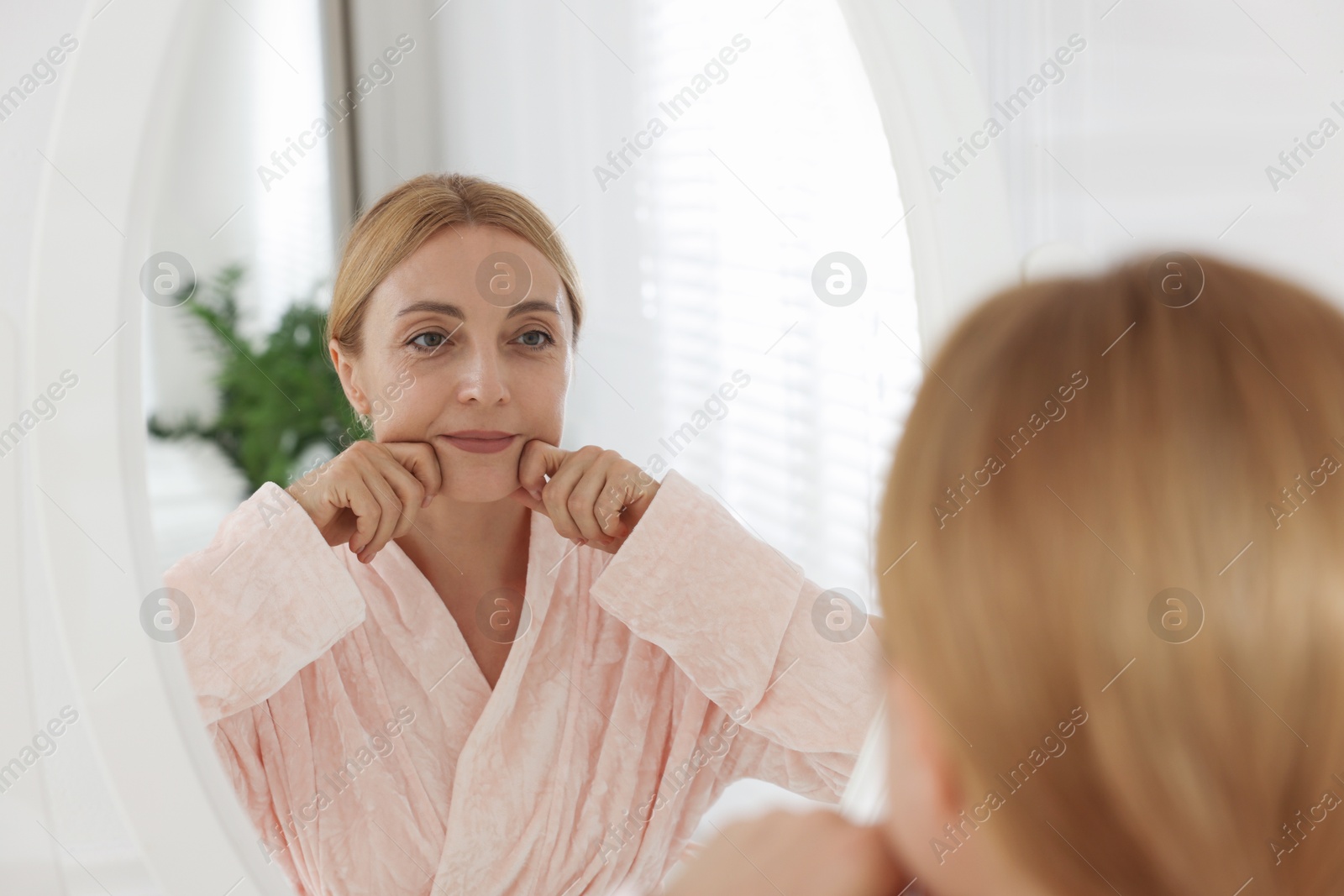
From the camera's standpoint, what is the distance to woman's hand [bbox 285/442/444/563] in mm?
492

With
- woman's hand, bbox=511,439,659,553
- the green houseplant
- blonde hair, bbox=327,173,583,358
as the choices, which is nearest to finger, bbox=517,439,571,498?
woman's hand, bbox=511,439,659,553

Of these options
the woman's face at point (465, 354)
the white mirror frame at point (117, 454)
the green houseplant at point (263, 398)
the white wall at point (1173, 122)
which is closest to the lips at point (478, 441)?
the woman's face at point (465, 354)

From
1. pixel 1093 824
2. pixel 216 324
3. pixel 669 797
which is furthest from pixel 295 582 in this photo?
pixel 216 324

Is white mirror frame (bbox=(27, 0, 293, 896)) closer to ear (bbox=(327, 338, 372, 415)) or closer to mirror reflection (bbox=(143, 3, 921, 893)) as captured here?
mirror reflection (bbox=(143, 3, 921, 893))

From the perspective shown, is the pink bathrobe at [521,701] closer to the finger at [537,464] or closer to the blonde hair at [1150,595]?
the finger at [537,464]

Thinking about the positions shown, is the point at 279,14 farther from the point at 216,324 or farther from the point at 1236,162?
the point at 1236,162

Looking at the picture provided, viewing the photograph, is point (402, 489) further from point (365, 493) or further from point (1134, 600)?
point (1134, 600)

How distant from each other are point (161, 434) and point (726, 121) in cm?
94

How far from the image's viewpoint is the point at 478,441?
536 millimetres

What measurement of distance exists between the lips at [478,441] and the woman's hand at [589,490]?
0.02 metres

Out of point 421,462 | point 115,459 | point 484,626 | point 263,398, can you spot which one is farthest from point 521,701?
point 263,398

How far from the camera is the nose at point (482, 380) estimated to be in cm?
53

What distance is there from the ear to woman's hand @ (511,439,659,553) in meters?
0.12

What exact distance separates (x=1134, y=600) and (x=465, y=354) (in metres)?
0.41
